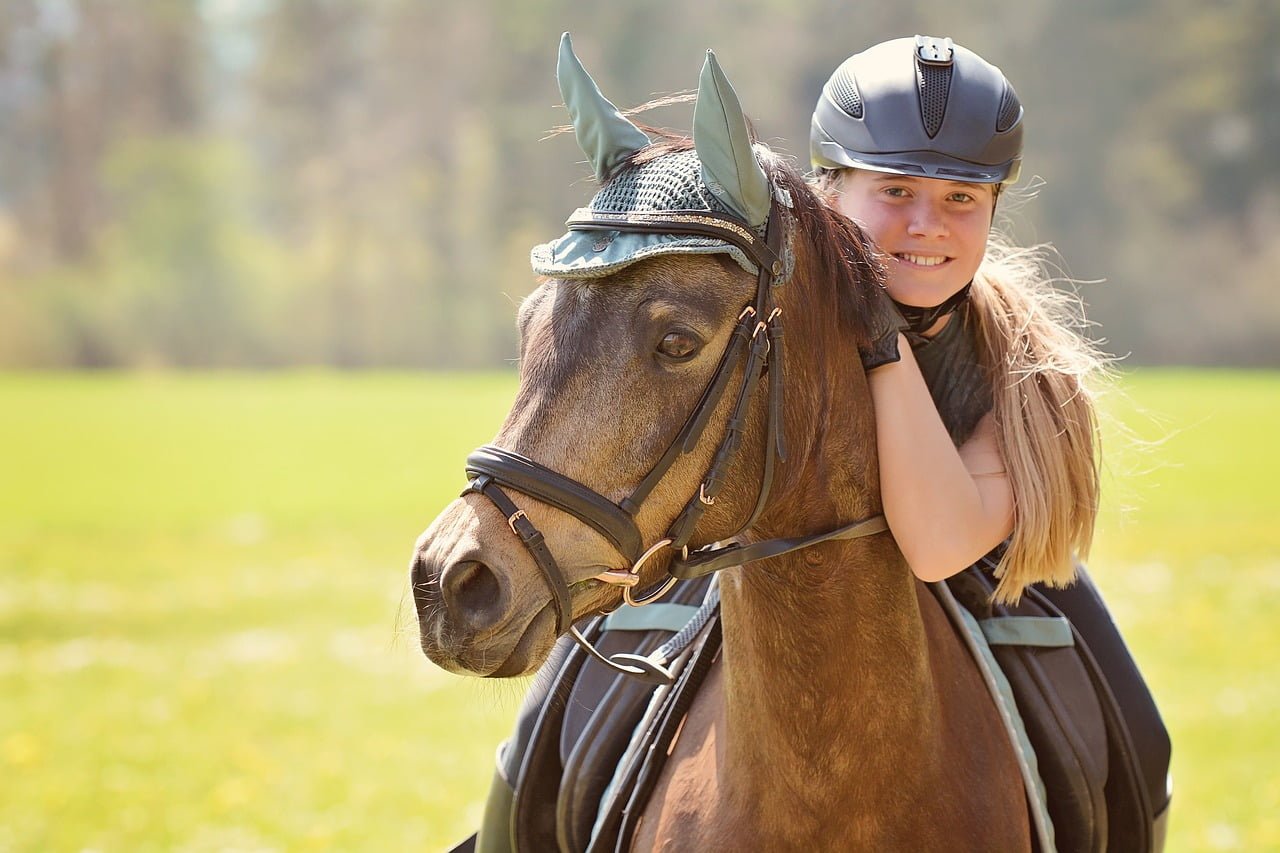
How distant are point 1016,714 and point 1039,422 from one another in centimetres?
73

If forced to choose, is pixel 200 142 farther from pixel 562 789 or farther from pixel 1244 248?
pixel 562 789

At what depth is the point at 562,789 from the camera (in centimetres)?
362

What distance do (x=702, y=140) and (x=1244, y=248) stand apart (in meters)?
50.9

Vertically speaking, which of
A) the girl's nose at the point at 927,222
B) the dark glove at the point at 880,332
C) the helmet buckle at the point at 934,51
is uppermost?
the helmet buckle at the point at 934,51

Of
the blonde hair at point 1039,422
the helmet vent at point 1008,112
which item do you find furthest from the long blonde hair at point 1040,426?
the helmet vent at point 1008,112

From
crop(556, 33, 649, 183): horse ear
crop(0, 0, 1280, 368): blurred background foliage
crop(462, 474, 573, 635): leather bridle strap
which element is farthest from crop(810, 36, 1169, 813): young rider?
crop(0, 0, 1280, 368): blurred background foliage

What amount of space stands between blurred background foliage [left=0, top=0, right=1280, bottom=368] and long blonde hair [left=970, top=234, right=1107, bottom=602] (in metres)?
40.5

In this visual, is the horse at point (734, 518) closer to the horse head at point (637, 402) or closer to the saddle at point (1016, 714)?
the horse head at point (637, 402)

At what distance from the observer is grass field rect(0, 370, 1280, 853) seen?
7.91 meters

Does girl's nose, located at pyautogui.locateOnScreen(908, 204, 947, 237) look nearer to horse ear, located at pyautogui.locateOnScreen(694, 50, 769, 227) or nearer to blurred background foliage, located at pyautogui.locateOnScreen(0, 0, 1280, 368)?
horse ear, located at pyautogui.locateOnScreen(694, 50, 769, 227)

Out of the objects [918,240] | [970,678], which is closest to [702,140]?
[918,240]

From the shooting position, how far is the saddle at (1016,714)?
3.38 m

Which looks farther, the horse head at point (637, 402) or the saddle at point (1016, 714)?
the saddle at point (1016, 714)

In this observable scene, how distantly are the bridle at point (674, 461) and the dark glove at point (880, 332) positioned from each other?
0.30 metres
